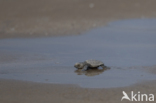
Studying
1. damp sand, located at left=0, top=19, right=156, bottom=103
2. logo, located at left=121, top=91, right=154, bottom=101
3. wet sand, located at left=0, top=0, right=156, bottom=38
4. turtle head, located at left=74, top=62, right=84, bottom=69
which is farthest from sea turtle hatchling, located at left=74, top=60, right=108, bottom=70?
wet sand, located at left=0, top=0, right=156, bottom=38

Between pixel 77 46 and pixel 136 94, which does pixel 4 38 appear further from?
pixel 136 94

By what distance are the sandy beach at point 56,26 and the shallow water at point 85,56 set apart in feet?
0.45

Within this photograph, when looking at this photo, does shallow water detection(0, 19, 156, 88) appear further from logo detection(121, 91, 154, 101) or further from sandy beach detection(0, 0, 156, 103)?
logo detection(121, 91, 154, 101)

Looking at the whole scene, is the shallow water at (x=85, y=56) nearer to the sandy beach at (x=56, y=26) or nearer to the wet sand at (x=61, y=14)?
the sandy beach at (x=56, y=26)

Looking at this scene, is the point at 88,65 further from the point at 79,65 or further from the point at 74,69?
the point at 74,69

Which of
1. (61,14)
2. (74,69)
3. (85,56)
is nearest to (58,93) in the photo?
(74,69)

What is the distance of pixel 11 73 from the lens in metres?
7.83

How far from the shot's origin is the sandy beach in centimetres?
616

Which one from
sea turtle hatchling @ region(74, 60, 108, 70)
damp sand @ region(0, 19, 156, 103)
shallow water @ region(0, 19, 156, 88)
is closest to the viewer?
damp sand @ region(0, 19, 156, 103)

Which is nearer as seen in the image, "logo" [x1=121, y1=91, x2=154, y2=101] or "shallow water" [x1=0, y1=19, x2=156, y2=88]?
"logo" [x1=121, y1=91, x2=154, y2=101]

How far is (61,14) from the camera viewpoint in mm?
18203

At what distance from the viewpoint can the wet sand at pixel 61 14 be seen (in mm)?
14292

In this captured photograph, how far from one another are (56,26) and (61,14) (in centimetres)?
308

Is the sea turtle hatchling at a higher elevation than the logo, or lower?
higher
